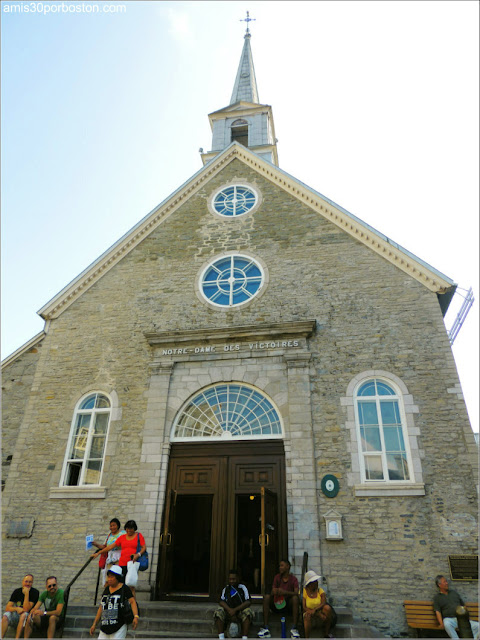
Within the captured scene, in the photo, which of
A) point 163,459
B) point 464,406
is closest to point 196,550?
point 163,459

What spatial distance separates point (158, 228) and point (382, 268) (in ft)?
21.4

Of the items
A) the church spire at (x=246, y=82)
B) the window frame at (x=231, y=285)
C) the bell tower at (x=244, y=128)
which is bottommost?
the window frame at (x=231, y=285)

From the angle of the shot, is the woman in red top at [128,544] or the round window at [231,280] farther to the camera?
the round window at [231,280]

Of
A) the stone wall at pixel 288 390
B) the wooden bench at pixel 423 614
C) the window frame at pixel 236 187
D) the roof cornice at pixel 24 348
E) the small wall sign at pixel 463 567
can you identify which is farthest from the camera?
the window frame at pixel 236 187

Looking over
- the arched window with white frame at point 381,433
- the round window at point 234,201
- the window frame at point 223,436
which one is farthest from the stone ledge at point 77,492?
the round window at point 234,201

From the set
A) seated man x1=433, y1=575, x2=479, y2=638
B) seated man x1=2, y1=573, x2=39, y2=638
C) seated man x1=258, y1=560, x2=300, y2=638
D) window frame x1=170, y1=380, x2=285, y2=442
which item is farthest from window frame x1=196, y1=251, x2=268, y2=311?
seated man x1=433, y1=575, x2=479, y2=638

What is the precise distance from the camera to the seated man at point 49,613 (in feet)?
25.3

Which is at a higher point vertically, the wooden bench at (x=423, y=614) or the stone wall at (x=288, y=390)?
the stone wall at (x=288, y=390)

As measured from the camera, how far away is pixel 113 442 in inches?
430

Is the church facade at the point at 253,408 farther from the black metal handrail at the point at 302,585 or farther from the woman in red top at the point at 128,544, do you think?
the woman in red top at the point at 128,544

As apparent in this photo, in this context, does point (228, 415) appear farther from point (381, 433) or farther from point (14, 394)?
point (14, 394)

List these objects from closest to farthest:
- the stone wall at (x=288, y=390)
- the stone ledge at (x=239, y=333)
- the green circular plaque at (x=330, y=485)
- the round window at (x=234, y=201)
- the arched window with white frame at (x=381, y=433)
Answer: the stone wall at (x=288, y=390) < the green circular plaque at (x=330, y=485) < the arched window with white frame at (x=381, y=433) < the stone ledge at (x=239, y=333) < the round window at (x=234, y=201)

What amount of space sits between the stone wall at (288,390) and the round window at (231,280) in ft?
0.93

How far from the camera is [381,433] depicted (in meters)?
9.93
